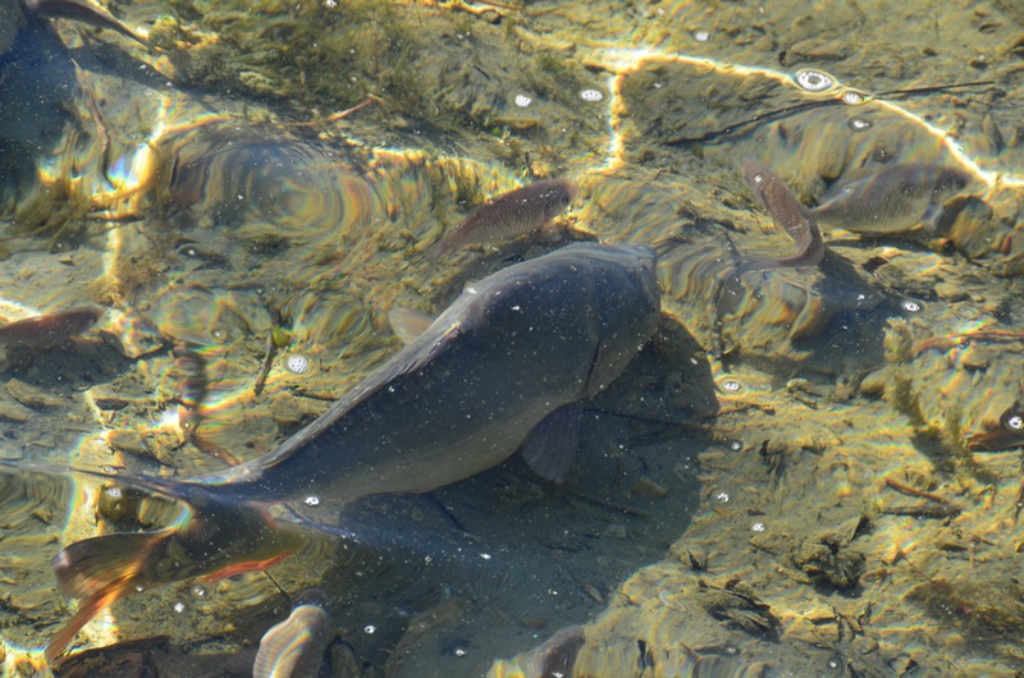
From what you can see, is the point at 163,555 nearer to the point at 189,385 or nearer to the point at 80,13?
the point at 189,385

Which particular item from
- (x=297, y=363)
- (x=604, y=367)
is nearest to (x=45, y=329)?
(x=297, y=363)

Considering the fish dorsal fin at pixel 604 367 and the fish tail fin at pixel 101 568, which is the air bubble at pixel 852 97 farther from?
the fish tail fin at pixel 101 568

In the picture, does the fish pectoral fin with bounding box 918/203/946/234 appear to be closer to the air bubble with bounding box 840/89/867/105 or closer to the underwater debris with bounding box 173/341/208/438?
the air bubble with bounding box 840/89/867/105

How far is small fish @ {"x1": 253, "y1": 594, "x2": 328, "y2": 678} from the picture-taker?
2863 mm

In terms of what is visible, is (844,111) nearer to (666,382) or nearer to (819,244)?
(819,244)

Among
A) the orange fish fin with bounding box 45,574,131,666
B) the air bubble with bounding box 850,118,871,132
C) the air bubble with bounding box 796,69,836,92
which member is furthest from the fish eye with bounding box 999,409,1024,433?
the orange fish fin with bounding box 45,574,131,666

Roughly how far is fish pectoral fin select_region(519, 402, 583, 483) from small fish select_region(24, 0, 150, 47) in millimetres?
4727

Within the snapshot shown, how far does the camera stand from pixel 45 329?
4.16m

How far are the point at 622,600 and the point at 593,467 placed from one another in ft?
2.41

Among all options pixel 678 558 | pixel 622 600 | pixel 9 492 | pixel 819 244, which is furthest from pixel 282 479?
pixel 819 244

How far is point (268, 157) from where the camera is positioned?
5.02 metres

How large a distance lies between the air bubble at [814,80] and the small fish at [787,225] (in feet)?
4.30

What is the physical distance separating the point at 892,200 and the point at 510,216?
2400mm

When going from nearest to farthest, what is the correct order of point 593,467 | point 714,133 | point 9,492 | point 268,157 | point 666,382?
point 9,492 < point 593,467 < point 666,382 < point 268,157 < point 714,133
